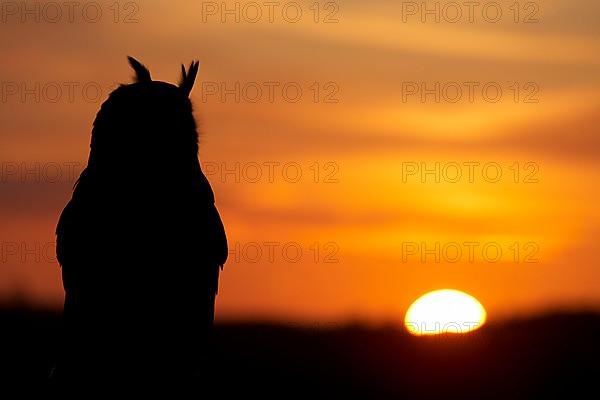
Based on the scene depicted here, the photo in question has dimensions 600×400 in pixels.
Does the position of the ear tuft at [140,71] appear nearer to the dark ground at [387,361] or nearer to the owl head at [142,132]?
the owl head at [142,132]

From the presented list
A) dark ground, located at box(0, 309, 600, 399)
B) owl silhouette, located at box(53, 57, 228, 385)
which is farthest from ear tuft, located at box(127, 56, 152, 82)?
dark ground, located at box(0, 309, 600, 399)

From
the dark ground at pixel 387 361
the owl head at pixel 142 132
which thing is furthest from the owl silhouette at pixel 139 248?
the dark ground at pixel 387 361

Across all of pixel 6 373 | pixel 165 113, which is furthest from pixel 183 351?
pixel 6 373

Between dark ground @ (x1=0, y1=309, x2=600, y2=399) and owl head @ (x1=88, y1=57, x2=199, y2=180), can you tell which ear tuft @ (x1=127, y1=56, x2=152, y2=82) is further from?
dark ground @ (x1=0, y1=309, x2=600, y2=399)

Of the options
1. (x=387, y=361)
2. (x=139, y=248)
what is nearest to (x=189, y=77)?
(x=139, y=248)

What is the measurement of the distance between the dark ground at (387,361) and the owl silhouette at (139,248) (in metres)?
6.16

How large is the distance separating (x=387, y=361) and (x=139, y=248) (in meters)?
9.27

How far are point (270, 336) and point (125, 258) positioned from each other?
1102 centimetres

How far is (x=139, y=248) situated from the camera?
28.4 ft

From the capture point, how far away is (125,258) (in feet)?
28.5

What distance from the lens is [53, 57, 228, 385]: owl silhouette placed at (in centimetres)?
842

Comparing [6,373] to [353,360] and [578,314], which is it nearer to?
[353,360]

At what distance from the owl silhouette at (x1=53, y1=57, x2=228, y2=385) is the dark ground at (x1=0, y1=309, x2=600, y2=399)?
6.16m

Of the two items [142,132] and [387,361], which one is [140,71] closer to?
[142,132]
